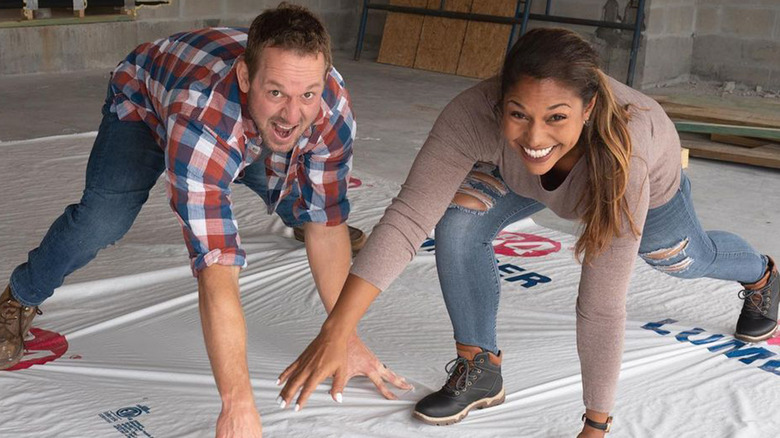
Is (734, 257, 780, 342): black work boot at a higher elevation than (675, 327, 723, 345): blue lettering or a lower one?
higher

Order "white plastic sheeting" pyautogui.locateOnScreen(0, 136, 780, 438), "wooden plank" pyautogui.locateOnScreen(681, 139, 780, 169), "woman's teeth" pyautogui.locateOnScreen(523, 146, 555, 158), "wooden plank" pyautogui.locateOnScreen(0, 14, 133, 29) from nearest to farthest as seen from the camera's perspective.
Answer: "woman's teeth" pyautogui.locateOnScreen(523, 146, 555, 158)
"white plastic sheeting" pyautogui.locateOnScreen(0, 136, 780, 438)
"wooden plank" pyautogui.locateOnScreen(681, 139, 780, 169)
"wooden plank" pyautogui.locateOnScreen(0, 14, 133, 29)

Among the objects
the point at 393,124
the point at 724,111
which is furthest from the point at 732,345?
the point at 393,124

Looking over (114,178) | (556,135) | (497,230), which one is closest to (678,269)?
(497,230)

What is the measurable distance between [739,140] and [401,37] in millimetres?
3590

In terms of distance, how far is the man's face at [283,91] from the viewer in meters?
1.72

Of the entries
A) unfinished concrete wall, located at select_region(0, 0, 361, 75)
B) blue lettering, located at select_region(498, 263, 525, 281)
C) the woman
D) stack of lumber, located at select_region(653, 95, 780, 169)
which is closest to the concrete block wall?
stack of lumber, located at select_region(653, 95, 780, 169)

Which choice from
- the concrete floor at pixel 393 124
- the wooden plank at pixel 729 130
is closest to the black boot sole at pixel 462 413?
the concrete floor at pixel 393 124

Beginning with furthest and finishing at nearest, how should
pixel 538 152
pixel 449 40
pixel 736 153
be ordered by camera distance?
pixel 449 40, pixel 736 153, pixel 538 152

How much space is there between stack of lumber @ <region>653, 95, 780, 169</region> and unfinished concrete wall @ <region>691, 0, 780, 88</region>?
59.1 inches

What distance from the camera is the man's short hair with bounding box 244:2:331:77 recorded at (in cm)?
172

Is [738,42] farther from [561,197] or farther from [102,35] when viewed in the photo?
[561,197]

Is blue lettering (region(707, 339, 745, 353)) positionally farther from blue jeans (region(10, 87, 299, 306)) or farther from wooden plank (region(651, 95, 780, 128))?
wooden plank (region(651, 95, 780, 128))

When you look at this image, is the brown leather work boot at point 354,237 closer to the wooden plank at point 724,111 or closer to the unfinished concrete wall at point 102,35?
the wooden plank at point 724,111

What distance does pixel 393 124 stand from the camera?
535 centimetres
